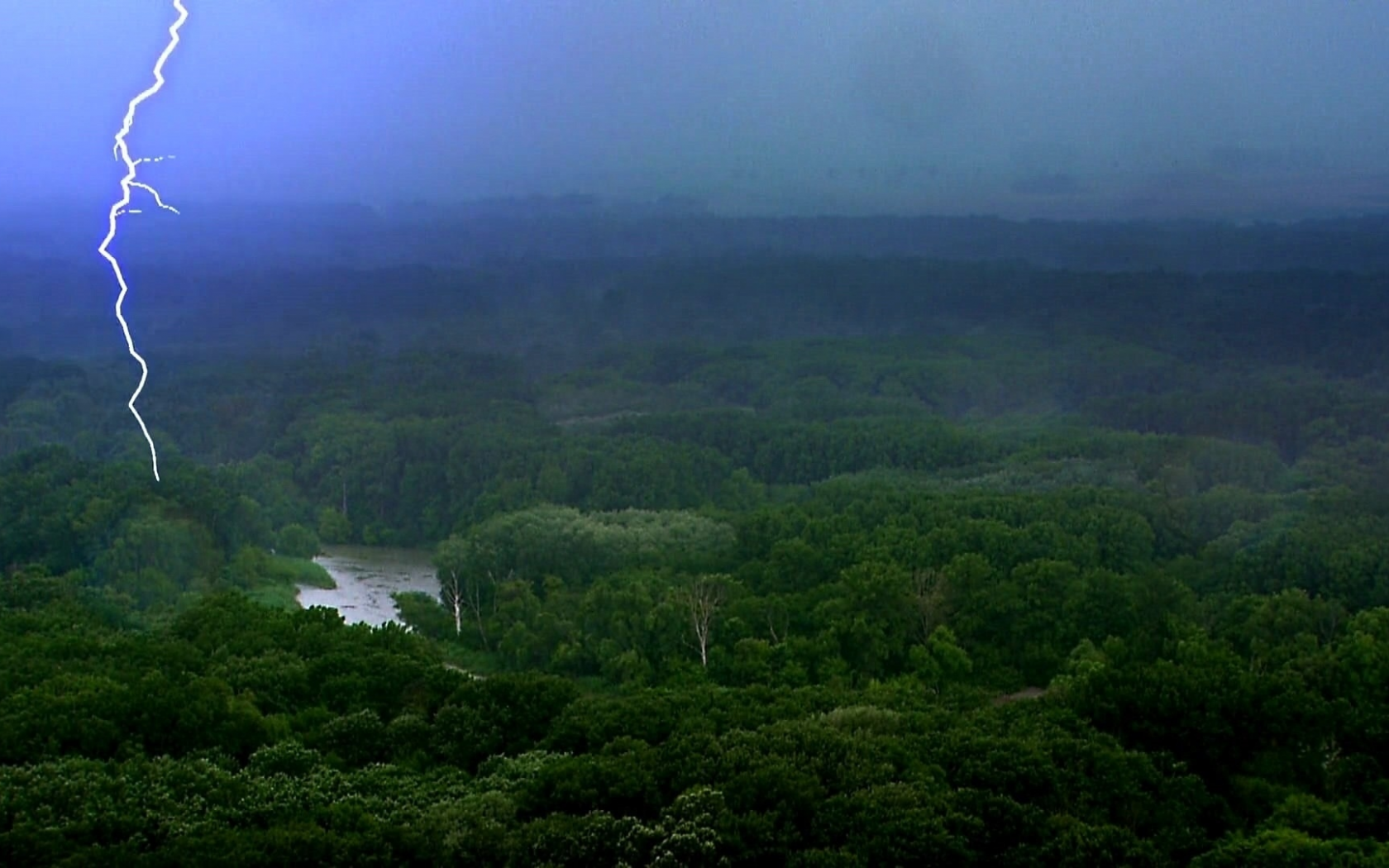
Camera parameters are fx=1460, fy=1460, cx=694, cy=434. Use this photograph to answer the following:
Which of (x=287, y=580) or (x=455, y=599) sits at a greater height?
(x=455, y=599)

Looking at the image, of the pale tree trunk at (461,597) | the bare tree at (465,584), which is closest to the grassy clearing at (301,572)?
the bare tree at (465,584)

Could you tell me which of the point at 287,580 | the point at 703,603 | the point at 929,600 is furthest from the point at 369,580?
the point at 929,600

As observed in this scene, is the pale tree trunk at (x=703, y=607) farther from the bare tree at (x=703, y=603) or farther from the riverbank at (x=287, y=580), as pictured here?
the riverbank at (x=287, y=580)

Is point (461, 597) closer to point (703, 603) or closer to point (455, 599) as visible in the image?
point (455, 599)

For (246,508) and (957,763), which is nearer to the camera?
(957,763)

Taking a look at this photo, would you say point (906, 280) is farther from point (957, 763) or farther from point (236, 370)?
point (957, 763)

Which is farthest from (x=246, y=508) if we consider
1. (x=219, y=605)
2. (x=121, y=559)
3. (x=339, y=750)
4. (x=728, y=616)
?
(x=339, y=750)

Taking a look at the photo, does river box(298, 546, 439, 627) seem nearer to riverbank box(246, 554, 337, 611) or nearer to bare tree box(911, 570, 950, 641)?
riverbank box(246, 554, 337, 611)
